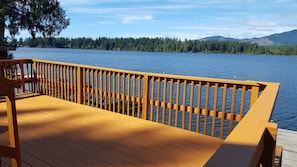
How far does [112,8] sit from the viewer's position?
34938 millimetres

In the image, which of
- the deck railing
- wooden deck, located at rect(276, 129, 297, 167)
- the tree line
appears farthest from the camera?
the tree line

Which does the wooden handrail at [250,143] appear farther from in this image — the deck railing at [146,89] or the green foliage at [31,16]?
the green foliage at [31,16]

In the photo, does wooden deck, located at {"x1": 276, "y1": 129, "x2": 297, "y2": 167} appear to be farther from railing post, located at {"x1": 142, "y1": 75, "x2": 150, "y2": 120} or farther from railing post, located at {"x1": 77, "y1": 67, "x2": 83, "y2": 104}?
railing post, located at {"x1": 77, "y1": 67, "x2": 83, "y2": 104}

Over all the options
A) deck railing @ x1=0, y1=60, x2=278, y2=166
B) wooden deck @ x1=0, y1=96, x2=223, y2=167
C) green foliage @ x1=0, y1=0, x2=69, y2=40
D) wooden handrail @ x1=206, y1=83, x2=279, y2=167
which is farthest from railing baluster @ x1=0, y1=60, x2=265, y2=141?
green foliage @ x1=0, y1=0, x2=69, y2=40

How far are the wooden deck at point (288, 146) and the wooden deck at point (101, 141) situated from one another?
1.44 m

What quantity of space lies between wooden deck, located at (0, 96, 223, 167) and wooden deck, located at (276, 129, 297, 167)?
1.44 meters

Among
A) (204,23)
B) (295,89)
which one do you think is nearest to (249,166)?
(295,89)

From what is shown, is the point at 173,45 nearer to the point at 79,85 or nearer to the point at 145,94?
the point at 79,85

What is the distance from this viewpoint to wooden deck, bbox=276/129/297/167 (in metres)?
4.02

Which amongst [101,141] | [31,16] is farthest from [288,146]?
[31,16]

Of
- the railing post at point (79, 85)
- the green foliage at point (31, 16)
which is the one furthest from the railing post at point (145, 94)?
the green foliage at point (31, 16)

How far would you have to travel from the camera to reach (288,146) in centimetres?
457

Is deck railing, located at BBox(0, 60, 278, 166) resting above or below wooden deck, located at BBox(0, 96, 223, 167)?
above

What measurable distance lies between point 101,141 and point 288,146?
3.38 m
